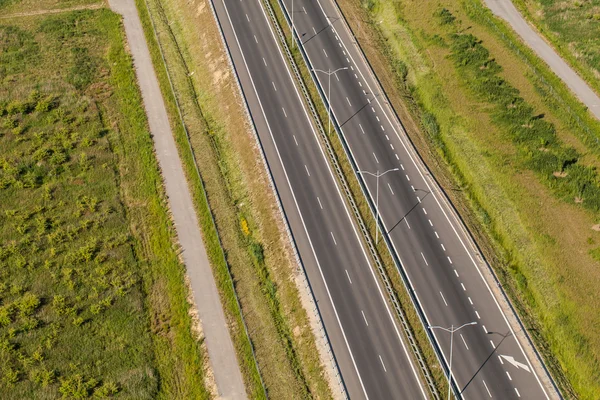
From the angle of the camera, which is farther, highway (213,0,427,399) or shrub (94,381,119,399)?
shrub (94,381,119,399)

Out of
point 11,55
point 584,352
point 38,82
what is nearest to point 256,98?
point 38,82

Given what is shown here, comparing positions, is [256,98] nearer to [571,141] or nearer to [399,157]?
[399,157]

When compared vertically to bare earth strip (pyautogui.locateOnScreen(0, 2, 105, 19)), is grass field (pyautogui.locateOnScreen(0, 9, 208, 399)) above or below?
below

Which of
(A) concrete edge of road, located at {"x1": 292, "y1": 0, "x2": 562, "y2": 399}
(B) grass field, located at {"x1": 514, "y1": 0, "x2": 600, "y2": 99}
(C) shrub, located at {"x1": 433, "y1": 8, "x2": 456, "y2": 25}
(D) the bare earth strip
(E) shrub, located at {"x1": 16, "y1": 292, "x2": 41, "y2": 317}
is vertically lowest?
(A) concrete edge of road, located at {"x1": 292, "y1": 0, "x2": 562, "y2": 399}

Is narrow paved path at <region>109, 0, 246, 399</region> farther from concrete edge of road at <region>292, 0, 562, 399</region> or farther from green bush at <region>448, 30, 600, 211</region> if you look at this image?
green bush at <region>448, 30, 600, 211</region>

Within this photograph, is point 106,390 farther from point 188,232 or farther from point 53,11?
point 53,11

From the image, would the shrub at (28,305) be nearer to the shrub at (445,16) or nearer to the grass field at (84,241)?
the grass field at (84,241)

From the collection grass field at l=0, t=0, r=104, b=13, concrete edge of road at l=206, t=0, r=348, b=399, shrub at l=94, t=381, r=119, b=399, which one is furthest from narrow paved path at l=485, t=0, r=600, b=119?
shrub at l=94, t=381, r=119, b=399
